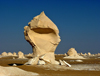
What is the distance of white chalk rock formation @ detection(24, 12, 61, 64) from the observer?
1769cm

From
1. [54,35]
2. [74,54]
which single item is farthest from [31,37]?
[74,54]

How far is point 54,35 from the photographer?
1872 centimetres

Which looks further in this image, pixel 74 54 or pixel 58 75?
pixel 74 54

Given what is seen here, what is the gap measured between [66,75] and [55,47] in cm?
852

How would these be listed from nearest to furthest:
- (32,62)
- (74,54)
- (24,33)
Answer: (32,62) < (24,33) < (74,54)

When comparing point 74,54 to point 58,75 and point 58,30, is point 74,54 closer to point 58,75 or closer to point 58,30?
point 58,30

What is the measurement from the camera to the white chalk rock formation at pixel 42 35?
17.7 m

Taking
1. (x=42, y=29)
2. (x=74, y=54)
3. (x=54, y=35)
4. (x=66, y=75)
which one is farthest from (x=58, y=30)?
(x=74, y=54)

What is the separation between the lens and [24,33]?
18578 millimetres

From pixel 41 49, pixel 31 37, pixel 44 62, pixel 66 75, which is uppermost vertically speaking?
pixel 31 37

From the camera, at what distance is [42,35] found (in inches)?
745

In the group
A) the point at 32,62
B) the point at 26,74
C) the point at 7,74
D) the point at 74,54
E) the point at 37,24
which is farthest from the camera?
the point at 74,54

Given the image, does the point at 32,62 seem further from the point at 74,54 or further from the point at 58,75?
the point at 74,54

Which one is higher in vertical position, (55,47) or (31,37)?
(31,37)
